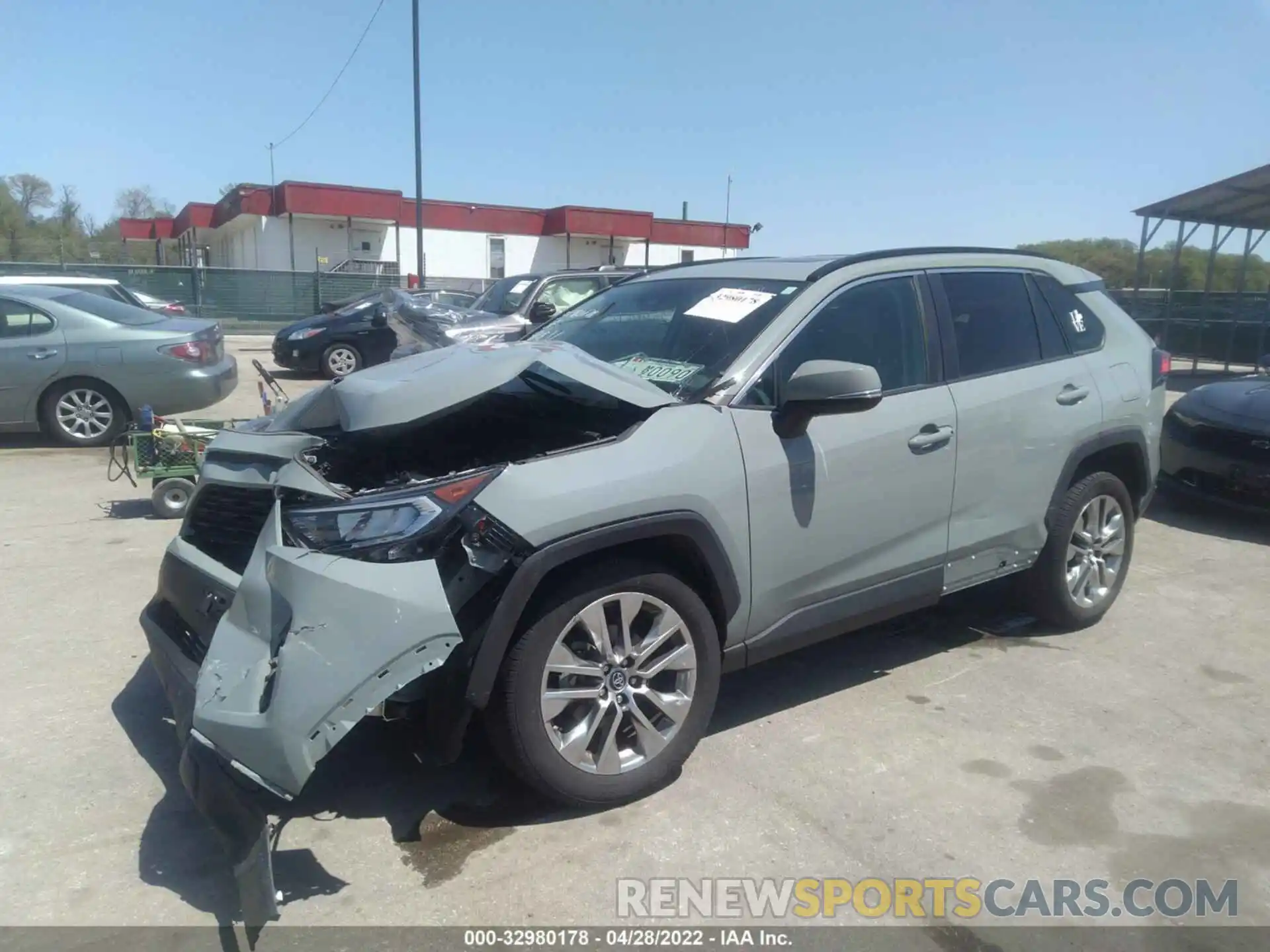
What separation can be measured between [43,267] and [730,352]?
2552 cm

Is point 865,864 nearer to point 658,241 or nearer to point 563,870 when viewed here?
point 563,870

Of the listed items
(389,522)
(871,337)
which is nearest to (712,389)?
(871,337)

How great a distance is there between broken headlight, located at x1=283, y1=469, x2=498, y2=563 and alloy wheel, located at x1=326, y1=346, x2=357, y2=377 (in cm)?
1393

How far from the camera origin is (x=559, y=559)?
117 inches

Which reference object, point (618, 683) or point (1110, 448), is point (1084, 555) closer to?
point (1110, 448)

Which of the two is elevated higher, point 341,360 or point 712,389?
point 712,389

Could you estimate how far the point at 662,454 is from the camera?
324 centimetres

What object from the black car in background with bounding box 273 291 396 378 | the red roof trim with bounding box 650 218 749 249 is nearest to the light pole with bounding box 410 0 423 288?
the black car in background with bounding box 273 291 396 378

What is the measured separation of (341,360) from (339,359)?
0.04 metres

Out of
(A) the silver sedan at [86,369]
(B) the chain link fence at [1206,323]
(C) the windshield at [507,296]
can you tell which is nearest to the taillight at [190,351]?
(A) the silver sedan at [86,369]

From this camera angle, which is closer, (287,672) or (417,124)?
(287,672)

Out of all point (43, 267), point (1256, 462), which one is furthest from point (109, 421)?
point (43, 267)

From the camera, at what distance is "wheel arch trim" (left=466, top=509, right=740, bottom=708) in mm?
2889

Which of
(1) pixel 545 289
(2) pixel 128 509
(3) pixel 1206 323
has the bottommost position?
(2) pixel 128 509
